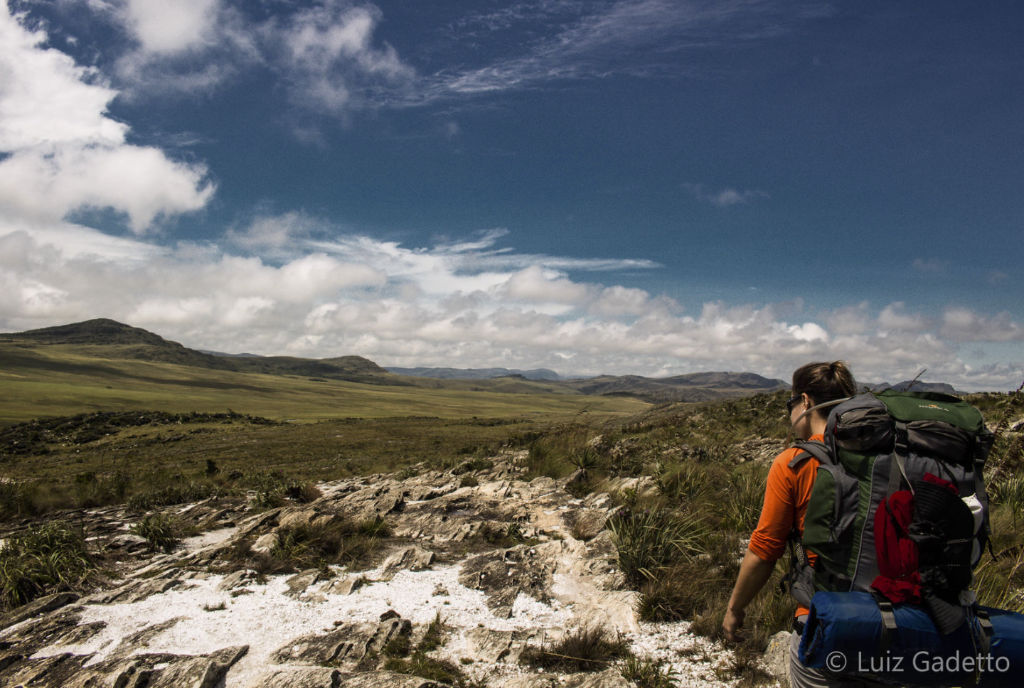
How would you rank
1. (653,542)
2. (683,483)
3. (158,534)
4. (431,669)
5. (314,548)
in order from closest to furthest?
1. (431,669)
2. (653,542)
3. (314,548)
4. (158,534)
5. (683,483)

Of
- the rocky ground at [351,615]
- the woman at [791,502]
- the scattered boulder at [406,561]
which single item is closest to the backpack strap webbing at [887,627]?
the woman at [791,502]

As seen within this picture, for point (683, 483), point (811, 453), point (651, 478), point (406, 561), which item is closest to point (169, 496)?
point (406, 561)

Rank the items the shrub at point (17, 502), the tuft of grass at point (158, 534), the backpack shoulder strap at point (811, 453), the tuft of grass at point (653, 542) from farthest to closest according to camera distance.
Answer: the shrub at point (17, 502), the tuft of grass at point (158, 534), the tuft of grass at point (653, 542), the backpack shoulder strap at point (811, 453)

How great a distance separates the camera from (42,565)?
22.7 feet

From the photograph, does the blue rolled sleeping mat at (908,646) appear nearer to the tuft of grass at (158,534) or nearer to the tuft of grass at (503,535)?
the tuft of grass at (503,535)

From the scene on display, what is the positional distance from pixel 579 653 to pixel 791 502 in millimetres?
2976

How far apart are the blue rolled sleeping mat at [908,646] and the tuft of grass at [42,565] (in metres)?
9.16

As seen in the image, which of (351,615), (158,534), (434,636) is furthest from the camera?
(158,534)

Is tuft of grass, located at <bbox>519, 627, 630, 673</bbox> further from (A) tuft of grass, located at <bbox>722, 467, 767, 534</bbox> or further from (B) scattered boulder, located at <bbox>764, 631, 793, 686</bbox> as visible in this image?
(A) tuft of grass, located at <bbox>722, 467, 767, 534</bbox>

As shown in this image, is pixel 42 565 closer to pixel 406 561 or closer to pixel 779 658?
pixel 406 561

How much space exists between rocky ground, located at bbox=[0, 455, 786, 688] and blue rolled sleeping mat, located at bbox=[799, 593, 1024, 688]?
235 centimetres

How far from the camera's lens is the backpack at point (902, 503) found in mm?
2455

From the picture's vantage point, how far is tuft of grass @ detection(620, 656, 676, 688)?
14.2ft

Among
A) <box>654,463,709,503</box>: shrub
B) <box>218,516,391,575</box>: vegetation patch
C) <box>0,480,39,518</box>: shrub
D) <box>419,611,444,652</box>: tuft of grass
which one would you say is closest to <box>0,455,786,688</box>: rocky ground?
<box>419,611,444,652</box>: tuft of grass
